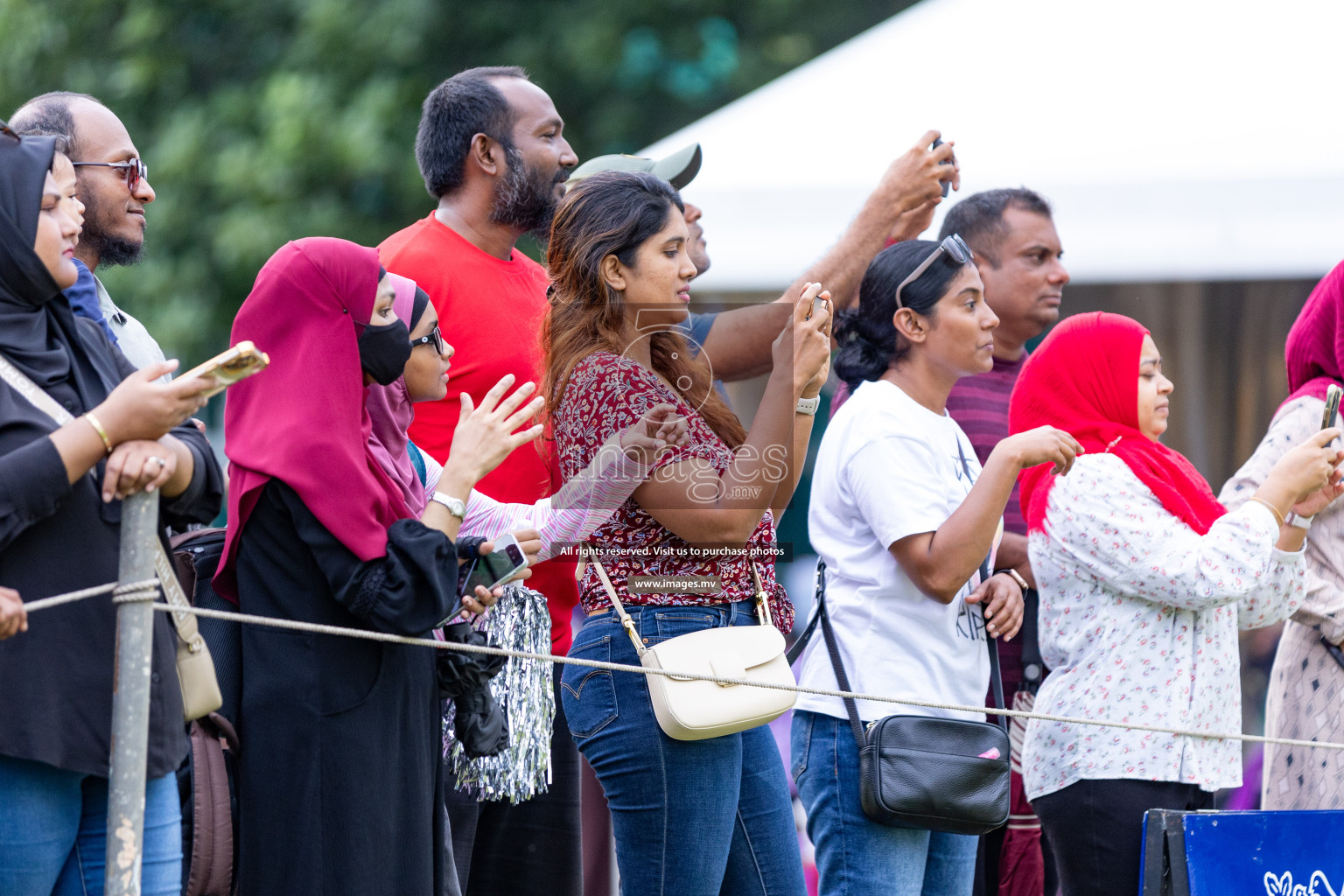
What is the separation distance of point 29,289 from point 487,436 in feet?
2.53

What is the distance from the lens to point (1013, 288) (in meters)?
3.95

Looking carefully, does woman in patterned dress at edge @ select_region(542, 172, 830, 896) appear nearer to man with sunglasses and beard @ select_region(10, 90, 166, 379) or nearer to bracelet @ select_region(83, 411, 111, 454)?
bracelet @ select_region(83, 411, 111, 454)

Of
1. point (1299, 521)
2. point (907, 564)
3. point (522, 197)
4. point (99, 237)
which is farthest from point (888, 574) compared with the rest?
point (99, 237)

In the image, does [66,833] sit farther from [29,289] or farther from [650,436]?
[650,436]

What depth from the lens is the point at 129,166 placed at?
3127 mm

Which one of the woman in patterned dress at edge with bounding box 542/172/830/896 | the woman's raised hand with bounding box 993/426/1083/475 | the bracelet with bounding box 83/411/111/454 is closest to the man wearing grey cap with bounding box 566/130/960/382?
the woman in patterned dress at edge with bounding box 542/172/830/896

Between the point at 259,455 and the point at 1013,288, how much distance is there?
2.36m

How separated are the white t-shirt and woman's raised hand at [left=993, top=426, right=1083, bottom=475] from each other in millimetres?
182

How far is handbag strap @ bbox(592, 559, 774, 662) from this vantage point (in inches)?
100

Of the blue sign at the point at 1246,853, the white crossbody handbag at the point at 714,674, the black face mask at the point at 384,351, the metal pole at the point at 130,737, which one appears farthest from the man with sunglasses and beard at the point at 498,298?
the blue sign at the point at 1246,853

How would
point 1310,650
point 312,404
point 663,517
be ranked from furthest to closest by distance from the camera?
point 1310,650 → point 663,517 → point 312,404

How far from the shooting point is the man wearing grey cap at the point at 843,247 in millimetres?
3480

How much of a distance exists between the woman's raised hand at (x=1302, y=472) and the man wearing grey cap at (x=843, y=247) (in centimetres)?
105

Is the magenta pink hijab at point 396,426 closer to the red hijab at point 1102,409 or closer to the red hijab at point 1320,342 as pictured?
the red hijab at point 1102,409
